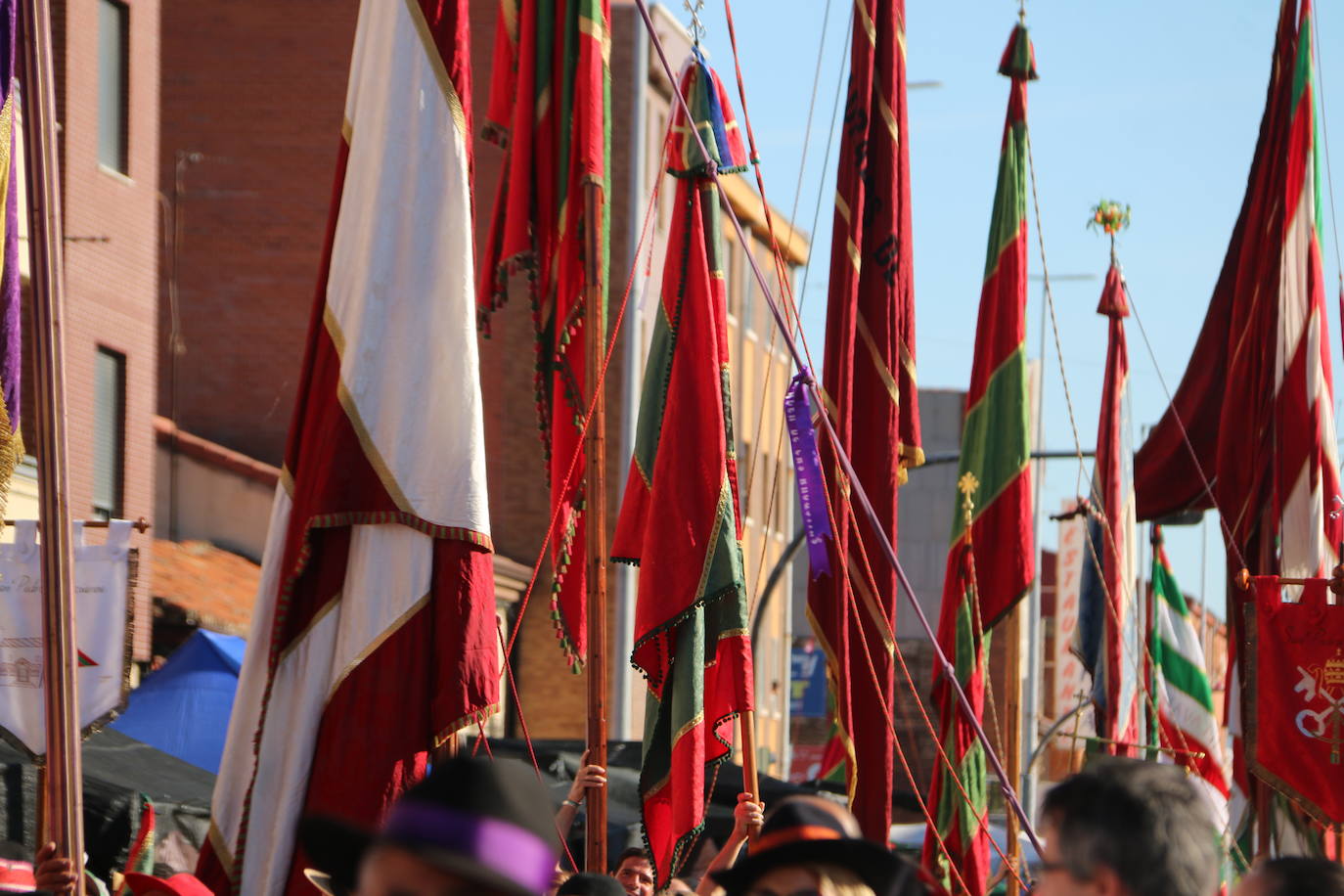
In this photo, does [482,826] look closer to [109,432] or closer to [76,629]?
[76,629]

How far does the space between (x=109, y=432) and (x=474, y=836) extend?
57.9ft

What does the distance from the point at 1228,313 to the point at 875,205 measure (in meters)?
3.91

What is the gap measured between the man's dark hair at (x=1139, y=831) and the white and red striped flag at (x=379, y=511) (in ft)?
10.9

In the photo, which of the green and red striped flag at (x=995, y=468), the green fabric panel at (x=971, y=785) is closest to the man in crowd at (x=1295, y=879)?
the green fabric panel at (x=971, y=785)

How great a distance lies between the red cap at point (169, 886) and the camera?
6324mm

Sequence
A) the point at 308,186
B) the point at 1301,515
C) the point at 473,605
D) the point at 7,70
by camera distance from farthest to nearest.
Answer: the point at 308,186 < the point at 1301,515 < the point at 7,70 < the point at 473,605

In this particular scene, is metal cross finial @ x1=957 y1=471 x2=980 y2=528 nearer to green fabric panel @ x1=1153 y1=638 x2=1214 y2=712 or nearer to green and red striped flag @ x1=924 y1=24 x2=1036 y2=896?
green and red striped flag @ x1=924 y1=24 x2=1036 y2=896

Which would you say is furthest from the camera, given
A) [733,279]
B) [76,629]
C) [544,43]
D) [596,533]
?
[733,279]

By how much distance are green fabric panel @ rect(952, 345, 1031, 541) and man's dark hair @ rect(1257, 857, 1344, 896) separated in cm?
1078

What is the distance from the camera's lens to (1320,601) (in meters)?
11.4

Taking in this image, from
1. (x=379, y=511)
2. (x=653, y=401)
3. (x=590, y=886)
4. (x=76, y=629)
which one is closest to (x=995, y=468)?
(x=653, y=401)

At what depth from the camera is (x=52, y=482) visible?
228 inches

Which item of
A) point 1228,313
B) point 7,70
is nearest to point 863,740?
point 1228,313

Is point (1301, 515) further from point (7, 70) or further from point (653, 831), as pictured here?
point (7, 70)
